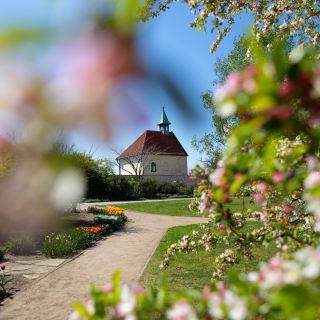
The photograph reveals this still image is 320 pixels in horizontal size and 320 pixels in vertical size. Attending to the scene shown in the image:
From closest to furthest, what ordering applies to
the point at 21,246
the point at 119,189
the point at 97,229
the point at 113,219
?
the point at 21,246 < the point at 97,229 < the point at 113,219 < the point at 119,189

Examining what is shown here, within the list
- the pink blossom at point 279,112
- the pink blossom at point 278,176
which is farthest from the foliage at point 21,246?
the pink blossom at point 279,112

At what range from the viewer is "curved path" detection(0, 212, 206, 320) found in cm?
586

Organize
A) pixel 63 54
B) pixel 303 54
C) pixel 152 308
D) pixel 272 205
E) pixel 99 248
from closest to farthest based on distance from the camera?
pixel 63 54
pixel 303 54
pixel 152 308
pixel 272 205
pixel 99 248

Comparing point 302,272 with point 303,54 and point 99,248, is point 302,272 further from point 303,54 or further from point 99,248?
point 99,248

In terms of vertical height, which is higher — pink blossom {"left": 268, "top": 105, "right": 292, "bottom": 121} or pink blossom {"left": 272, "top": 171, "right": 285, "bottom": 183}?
pink blossom {"left": 268, "top": 105, "right": 292, "bottom": 121}

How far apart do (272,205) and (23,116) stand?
5.76 m

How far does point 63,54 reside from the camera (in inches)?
12.8

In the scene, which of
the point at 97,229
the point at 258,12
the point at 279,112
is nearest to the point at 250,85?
the point at 279,112

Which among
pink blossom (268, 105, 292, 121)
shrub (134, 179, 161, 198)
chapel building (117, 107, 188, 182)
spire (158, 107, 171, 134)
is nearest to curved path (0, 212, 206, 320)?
chapel building (117, 107, 188, 182)

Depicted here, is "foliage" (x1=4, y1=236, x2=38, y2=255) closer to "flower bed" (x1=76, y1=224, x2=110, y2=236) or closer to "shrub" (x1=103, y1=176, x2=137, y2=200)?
"flower bed" (x1=76, y1=224, x2=110, y2=236)

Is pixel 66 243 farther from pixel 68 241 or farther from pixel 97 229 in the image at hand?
pixel 97 229

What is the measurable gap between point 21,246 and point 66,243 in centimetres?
115

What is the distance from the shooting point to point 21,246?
34.8 feet

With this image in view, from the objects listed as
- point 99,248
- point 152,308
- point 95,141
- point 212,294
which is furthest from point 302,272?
point 99,248
